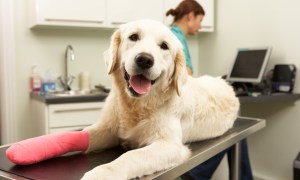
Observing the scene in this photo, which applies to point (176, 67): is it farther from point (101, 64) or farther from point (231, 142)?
point (101, 64)

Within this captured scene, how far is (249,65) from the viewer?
113 inches

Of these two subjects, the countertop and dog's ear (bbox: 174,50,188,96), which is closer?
dog's ear (bbox: 174,50,188,96)

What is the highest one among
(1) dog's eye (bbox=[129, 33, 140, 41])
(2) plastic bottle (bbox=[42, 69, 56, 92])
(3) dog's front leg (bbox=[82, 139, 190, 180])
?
(1) dog's eye (bbox=[129, 33, 140, 41])

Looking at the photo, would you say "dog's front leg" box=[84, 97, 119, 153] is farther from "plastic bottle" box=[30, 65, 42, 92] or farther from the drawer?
"plastic bottle" box=[30, 65, 42, 92]

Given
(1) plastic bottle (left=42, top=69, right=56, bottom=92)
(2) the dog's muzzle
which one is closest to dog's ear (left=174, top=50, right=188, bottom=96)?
(2) the dog's muzzle

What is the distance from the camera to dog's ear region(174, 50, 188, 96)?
1.16 metres

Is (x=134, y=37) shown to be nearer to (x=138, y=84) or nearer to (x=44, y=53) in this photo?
(x=138, y=84)

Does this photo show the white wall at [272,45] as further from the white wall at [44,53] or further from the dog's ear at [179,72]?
the dog's ear at [179,72]

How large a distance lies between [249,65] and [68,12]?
1720 mm

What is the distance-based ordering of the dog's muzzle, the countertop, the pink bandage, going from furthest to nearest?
the countertop → the dog's muzzle → the pink bandage

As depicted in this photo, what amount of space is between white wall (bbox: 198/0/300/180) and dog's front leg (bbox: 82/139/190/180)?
78.6 inches

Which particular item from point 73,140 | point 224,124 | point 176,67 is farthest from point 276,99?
point 73,140

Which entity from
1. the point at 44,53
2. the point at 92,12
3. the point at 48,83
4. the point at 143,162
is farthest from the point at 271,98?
the point at 44,53

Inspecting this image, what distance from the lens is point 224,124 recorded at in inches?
57.5
